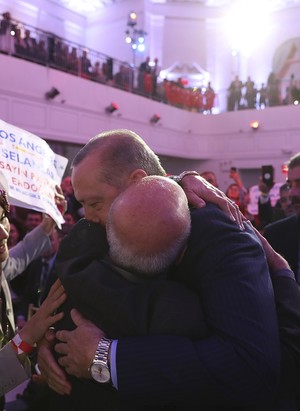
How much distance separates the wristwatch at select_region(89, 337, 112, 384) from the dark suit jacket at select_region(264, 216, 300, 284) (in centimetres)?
138

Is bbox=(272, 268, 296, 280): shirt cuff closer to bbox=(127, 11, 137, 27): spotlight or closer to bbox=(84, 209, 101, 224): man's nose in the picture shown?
bbox=(84, 209, 101, 224): man's nose

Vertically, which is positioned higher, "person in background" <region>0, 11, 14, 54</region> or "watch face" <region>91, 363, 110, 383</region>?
"person in background" <region>0, 11, 14, 54</region>

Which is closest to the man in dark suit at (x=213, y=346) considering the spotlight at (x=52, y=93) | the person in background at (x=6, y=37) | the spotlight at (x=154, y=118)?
the person in background at (x=6, y=37)

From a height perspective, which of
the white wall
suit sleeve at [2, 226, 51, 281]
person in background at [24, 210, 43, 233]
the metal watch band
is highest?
the white wall

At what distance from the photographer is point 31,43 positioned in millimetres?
10438

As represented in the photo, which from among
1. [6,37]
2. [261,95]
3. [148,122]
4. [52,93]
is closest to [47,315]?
[6,37]

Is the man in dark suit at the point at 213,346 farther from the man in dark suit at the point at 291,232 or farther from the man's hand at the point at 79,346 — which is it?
the man in dark suit at the point at 291,232

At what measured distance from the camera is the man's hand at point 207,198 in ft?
→ 3.91

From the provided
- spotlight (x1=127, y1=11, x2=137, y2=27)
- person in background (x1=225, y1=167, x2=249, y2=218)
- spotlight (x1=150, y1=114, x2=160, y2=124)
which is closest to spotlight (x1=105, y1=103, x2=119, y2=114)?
spotlight (x1=150, y1=114, x2=160, y2=124)

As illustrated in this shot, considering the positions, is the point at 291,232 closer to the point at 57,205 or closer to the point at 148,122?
the point at 57,205

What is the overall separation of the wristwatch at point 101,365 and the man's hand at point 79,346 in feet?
0.03

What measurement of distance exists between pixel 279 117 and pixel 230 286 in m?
14.1

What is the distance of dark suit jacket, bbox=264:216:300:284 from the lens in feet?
7.20

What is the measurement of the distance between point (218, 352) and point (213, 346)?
16 mm
